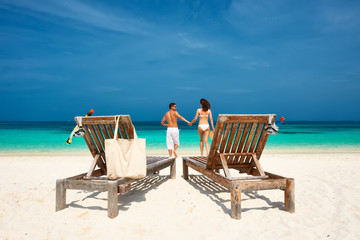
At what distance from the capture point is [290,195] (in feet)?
11.2

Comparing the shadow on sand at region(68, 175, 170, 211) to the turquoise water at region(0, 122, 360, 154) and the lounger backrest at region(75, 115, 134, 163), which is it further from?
the turquoise water at region(0, 122, 360, 154)

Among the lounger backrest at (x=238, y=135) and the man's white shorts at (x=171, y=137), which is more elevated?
the lounger backrest at (x=238, y=135)

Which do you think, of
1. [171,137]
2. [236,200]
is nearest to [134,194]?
[236,200]

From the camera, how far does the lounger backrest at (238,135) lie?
3.50m

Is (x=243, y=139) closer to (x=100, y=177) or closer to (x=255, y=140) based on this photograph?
(x=255, y=140)

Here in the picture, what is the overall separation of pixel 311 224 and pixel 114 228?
7.99ft

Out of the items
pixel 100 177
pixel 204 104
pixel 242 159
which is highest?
pixel 204 104

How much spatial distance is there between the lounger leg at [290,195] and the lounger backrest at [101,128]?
7.62ft

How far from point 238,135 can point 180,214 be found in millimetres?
1460

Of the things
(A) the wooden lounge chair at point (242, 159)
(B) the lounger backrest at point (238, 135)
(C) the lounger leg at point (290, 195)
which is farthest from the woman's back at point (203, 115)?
(C) the lounger leg at point (290, 195)

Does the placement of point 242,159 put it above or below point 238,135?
below

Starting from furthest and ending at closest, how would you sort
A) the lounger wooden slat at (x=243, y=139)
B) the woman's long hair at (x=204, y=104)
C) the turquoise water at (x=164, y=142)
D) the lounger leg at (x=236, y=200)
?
the turquoise water at (x=164, y=142) → the woman's long hair at (x=204, y=104) → the lounger wooden slat at (x=243, y=139) → the lounger leg at (x=236, y=200)

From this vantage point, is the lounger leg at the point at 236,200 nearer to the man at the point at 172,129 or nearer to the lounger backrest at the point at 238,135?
the lounger backrest at the point at 238,135

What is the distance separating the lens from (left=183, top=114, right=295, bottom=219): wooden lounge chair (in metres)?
3.27
